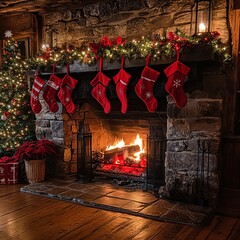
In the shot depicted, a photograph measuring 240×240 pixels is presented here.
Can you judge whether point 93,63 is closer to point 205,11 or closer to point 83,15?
point 83,15

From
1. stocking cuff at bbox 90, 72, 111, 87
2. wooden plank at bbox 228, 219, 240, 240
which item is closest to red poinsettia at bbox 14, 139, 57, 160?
stocking cuff at bbox 90, 72, 111, 87

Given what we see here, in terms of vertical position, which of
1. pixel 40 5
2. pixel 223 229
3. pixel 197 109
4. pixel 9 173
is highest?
pixel 40 5

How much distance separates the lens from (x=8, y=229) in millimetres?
2719

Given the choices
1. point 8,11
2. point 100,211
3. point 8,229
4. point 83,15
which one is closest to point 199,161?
point 100,211

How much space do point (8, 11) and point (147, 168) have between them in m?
3.17

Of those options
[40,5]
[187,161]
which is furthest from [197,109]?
[40,5]

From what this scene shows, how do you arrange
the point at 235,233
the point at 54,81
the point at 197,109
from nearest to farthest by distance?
the point at 235,233
the point at 197,109
the point at 54,81

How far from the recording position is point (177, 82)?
3.06 metres

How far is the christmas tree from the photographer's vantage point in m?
4.63

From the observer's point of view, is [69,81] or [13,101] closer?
[69,81]

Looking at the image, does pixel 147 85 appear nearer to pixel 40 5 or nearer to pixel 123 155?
pixel 123 155

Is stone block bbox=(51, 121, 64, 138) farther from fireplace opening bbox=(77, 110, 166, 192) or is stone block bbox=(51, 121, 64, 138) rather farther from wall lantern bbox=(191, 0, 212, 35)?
wall lantern bbox=(191, 0, 212, 35)

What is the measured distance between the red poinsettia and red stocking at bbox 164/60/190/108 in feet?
6.26

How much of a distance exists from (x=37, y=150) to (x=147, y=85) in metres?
1.77
